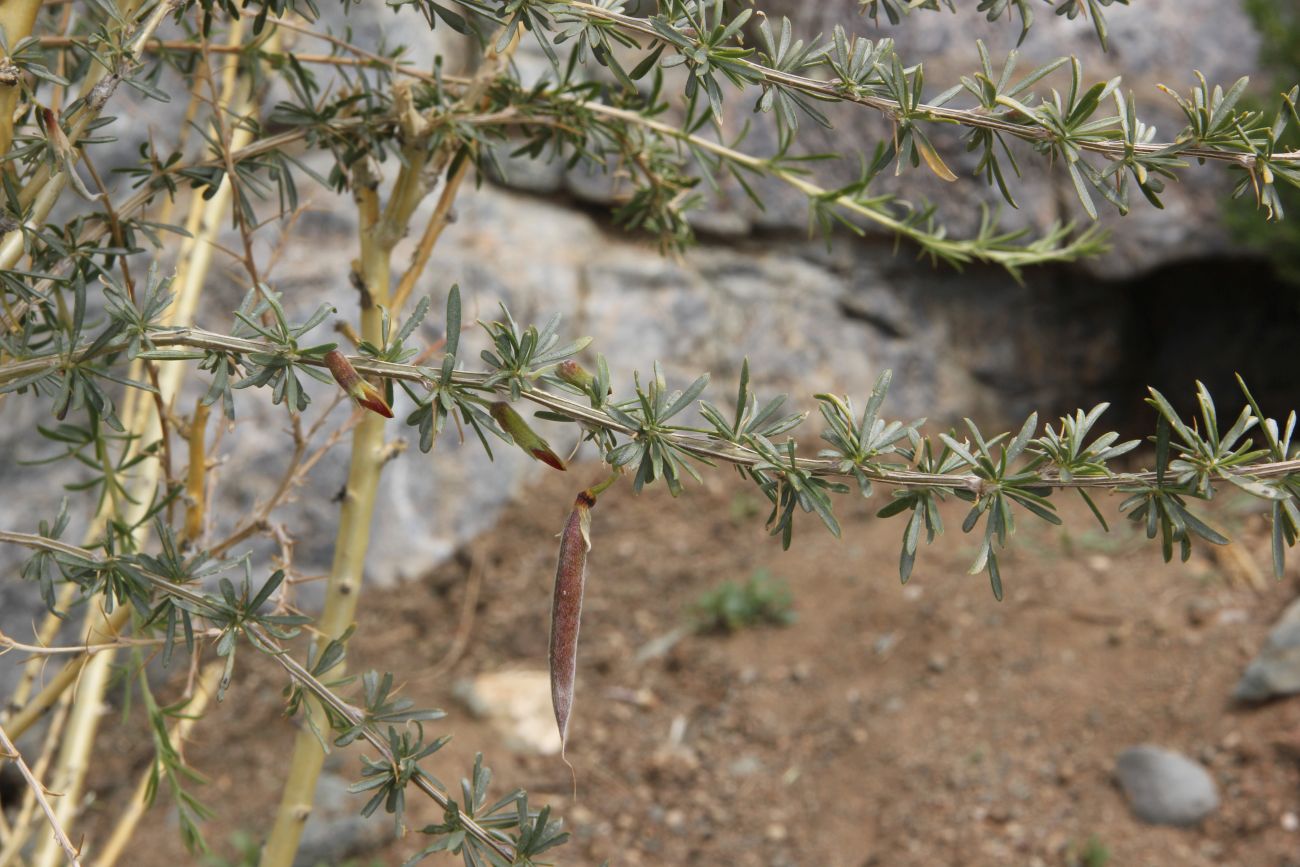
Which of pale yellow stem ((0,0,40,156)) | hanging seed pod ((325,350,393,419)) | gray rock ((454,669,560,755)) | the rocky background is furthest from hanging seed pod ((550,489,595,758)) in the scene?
the rocky background

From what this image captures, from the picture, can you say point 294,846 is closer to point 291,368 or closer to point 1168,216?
point 291,368

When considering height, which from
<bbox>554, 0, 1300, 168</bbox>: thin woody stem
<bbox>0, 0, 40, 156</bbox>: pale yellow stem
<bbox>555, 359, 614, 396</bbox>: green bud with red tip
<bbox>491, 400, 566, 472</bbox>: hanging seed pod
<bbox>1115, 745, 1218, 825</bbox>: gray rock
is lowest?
<bbox>1115, 745, 1218, 825</bbox>: gray rock

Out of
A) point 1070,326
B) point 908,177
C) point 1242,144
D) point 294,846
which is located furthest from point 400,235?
point 1070,326

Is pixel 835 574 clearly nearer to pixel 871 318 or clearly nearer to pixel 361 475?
pixel 871 318

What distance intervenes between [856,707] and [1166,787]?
0.63 m

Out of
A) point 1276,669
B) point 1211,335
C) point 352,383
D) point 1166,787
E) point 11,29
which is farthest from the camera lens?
point 1211,335

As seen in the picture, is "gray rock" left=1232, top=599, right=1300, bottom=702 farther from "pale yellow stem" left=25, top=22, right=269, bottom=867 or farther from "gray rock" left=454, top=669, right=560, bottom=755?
"pale yellow stem" left=25, top=22, right=269, bottom=867

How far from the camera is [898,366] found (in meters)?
3.56

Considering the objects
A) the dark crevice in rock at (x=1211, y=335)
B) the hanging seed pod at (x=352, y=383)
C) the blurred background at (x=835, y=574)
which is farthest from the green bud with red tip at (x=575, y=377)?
the dark crevice in rock at (x=1211, y=335)

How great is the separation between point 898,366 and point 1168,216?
935 millimetres

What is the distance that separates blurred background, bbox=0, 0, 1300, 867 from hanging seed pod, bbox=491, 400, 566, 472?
1.20 meters

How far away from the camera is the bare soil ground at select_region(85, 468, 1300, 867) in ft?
6.88

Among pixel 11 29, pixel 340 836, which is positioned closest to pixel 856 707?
pixel 340 836

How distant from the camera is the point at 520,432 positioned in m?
0.67
